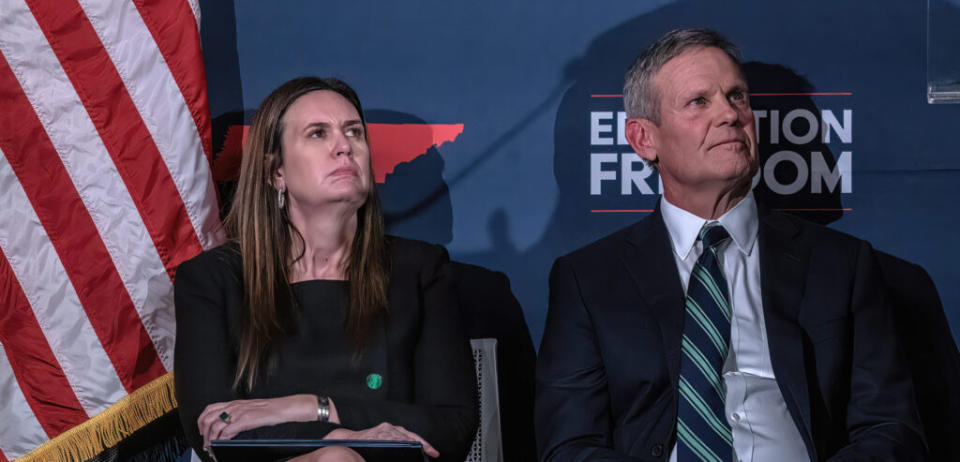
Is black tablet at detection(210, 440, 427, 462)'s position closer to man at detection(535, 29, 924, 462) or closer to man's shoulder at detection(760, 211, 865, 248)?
man at detection(535, 29, 924, 462)

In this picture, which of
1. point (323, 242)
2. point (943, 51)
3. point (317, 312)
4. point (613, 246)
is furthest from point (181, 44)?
point (943, 51)

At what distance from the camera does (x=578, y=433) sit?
1874mm

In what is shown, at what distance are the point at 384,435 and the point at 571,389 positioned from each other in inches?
16.3

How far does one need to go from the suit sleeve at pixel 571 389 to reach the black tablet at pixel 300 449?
1.13 feet

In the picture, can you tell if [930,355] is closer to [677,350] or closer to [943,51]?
[943,51]

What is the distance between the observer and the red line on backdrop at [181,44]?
2.32m

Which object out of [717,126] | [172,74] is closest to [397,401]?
[717,126]

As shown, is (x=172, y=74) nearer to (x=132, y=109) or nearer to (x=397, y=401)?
(x=132, y=109)

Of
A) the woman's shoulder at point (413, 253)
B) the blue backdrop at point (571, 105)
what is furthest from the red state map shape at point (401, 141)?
the woman's shoulder at point (413, 253)

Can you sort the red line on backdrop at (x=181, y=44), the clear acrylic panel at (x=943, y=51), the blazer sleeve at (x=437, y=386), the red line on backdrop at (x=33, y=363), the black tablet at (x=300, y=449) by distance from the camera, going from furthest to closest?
1. the clear acrylic panel at (x=943, y=51)
2. the red line on backdrop at (x=181, y=44)
3. the red line on backdrop at (x=33, y=363)
4. the blazer sleeve at (x=437, y=386)
5. the black tablet at (x=300, y=449)

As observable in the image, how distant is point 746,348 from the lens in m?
1.86

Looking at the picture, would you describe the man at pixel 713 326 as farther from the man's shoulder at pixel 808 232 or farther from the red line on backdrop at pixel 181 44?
the red line on backdrop at pixel 181 44

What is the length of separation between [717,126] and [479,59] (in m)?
0.86

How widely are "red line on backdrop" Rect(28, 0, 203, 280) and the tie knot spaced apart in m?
1.30
